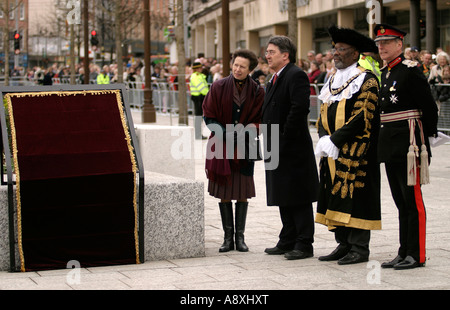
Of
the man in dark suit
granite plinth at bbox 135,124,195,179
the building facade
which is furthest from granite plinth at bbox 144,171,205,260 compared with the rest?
the building facade

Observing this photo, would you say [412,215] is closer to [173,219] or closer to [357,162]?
[357,162]

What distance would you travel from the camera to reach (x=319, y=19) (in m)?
41.4

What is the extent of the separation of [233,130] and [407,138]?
1.67m

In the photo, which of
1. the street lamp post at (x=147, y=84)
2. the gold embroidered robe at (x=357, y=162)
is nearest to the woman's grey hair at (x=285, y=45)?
the gold embroidered robe at (x=357, y=162)

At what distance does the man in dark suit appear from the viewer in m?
7.39

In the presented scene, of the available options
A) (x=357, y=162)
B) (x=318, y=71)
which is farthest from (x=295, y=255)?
(x=318, y=71)

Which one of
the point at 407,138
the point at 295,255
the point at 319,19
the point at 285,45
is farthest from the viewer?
the point at 319,19

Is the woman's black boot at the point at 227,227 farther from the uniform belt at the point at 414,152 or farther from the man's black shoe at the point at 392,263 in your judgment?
the uniform belt at the point at 414,152

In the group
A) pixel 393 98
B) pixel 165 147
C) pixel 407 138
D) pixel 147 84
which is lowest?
pixel 165 147

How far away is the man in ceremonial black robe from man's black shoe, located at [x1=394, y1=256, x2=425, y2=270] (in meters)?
0.36

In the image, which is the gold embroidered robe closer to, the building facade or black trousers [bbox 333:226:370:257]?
black trousers [bbox 333:226:370:257]

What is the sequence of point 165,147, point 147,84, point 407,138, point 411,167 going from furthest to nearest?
point 147,84 < point 165,147 < point 407,138 < point 411,167
